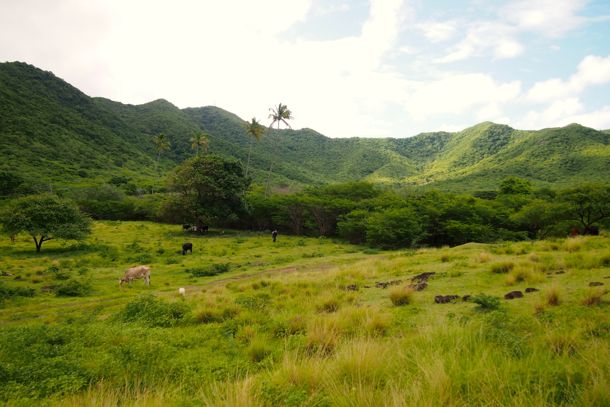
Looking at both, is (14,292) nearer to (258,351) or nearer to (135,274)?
(135,274)

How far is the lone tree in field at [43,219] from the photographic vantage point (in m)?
28.8

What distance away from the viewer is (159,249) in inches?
1235

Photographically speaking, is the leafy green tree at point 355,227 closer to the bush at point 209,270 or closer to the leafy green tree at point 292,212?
the leafy green tree at point 292,212

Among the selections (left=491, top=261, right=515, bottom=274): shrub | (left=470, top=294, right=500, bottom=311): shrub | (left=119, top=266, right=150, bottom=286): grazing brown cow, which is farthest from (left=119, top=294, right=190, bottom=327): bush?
(left=119, top=266, right=150, bottom=286): grazing brown cow

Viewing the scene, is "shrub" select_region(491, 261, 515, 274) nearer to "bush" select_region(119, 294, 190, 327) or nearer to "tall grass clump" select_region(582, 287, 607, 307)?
"tall grass clump" select_region(582, 287, 607, 307)

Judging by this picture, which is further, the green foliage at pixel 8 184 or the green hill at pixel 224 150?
the green hill at pixel 224 150

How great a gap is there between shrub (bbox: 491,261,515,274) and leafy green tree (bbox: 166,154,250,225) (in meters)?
38.4

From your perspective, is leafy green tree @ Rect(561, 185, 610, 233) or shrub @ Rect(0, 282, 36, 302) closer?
shrub @ Rect(0, 282, 36, 302)

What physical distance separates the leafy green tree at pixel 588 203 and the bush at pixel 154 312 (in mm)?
34374

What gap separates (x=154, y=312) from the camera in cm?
912

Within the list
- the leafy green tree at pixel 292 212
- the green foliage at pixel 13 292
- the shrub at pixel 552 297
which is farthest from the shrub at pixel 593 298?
the leafy green tree at pixel 292 212

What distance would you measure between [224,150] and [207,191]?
3686 inches

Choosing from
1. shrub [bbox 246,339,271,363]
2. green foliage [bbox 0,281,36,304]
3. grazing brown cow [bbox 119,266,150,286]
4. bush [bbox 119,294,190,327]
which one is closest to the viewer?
shrub [bbox 246,339,271,363]

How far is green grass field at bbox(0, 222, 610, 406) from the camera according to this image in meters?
3.43
